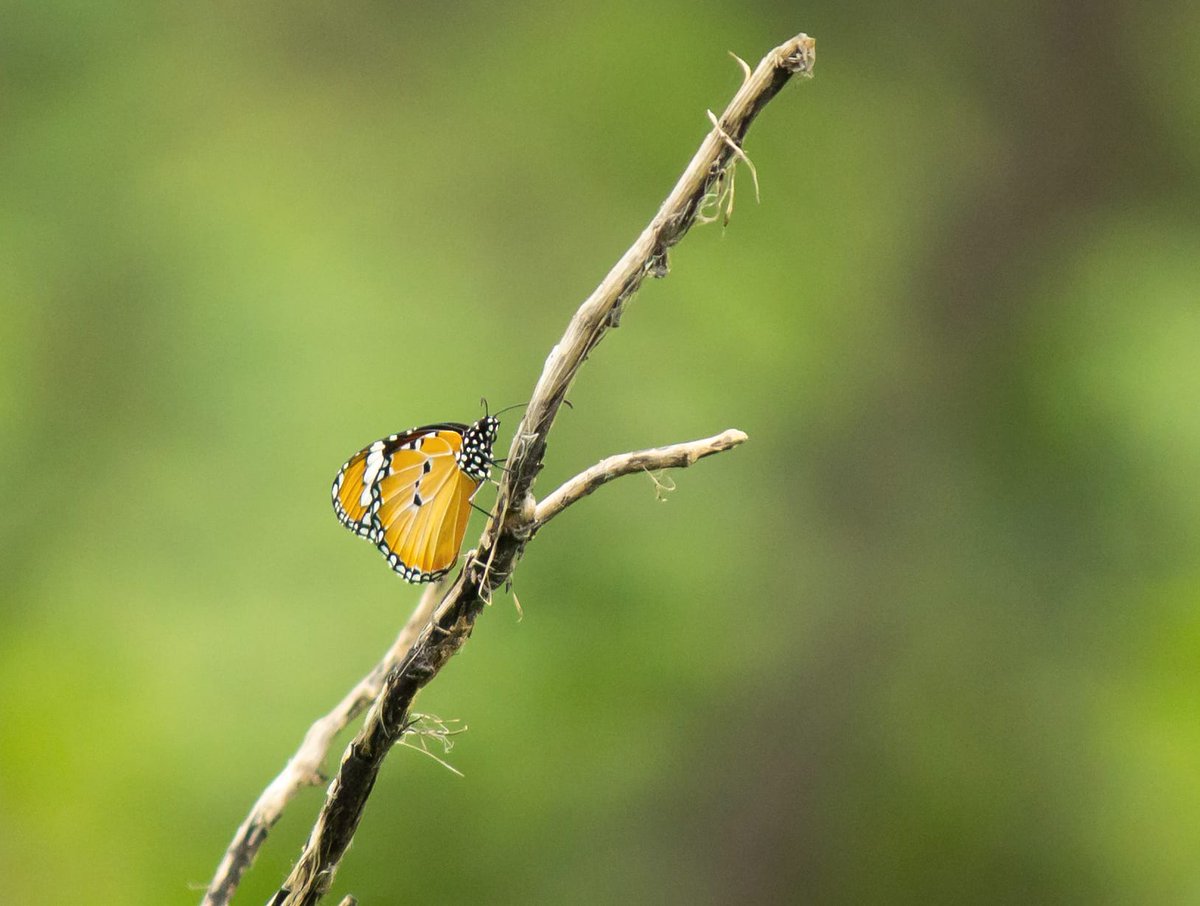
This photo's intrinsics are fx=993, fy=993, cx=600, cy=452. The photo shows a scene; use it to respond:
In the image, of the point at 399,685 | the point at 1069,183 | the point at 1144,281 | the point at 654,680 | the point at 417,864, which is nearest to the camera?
the point at 399,685

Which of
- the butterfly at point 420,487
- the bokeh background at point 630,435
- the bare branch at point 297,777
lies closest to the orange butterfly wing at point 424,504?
the butterfly at point 420,487

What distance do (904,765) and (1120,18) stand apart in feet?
6.41

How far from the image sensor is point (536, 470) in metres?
0.49

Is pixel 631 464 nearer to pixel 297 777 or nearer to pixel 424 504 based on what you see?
pixel 297 777

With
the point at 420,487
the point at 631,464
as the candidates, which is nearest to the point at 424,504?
the point at 420,487

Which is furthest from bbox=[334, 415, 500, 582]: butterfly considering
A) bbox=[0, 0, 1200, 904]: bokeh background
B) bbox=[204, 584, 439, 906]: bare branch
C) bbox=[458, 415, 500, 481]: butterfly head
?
bbox=[0, 0, 1200, 904]: bokeh background

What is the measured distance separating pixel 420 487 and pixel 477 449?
2.9 inches

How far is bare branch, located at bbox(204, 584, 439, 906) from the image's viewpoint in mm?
625

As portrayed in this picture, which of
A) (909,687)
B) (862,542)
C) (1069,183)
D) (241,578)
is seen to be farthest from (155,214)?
(1069,183)

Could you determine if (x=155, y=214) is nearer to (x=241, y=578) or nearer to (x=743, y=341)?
(x=241, y=578)

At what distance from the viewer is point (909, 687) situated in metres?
2.22

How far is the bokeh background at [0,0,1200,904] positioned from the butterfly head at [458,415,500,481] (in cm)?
96

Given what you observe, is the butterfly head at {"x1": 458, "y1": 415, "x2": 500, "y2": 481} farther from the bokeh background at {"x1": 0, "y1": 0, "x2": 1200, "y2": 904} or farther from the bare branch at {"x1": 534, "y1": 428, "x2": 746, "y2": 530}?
the bokeh background at {"x1": 0, "y1": 0, "x2": 1200, "y2": 904}

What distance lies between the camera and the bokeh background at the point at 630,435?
6.10 ft
